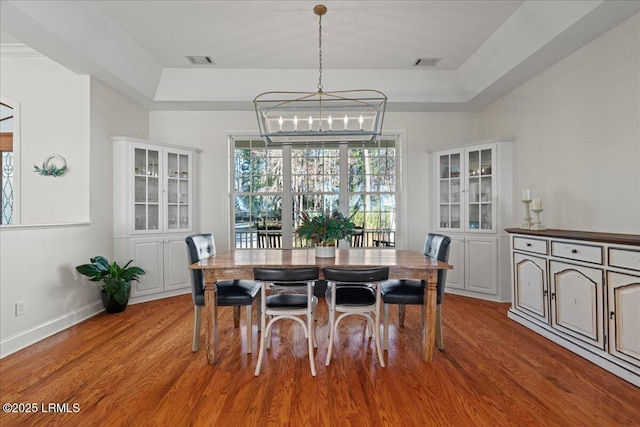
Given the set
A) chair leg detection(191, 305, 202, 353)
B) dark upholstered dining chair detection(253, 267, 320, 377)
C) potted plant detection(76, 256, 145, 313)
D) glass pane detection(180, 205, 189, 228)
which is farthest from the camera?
glass pane detection(180, 205, 189, 228)

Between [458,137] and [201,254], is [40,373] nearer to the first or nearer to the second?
[201,254]

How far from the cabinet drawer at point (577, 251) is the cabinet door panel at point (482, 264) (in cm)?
130

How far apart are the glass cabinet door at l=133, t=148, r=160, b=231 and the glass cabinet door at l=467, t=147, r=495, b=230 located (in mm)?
4345

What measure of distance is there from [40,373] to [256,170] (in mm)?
3512

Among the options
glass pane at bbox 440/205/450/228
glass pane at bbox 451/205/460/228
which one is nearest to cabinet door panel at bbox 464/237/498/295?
glass pane at bbox 451/205/460/228

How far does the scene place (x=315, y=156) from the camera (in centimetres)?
507

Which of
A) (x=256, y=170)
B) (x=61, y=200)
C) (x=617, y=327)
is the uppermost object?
(x=256, y=170)

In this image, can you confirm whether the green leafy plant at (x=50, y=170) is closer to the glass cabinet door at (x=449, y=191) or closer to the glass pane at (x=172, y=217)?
the glass pane at (x=172, y=217)

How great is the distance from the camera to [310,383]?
2.19m

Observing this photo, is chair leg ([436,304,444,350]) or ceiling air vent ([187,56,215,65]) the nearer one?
chair leg ([436,304,444,350])

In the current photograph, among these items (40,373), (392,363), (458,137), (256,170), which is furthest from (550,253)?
(40,373)

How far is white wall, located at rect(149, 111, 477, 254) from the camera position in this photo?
4.94m

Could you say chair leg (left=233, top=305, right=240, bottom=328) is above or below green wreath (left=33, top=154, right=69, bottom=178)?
below

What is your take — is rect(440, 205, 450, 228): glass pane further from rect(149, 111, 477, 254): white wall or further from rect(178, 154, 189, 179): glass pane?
rect(178, 154, 189, 179): glass pane
